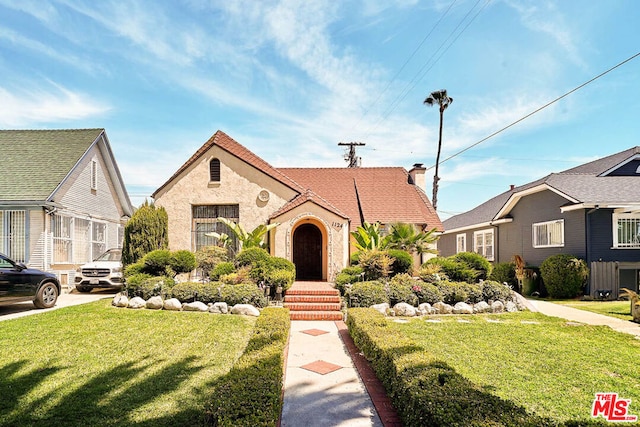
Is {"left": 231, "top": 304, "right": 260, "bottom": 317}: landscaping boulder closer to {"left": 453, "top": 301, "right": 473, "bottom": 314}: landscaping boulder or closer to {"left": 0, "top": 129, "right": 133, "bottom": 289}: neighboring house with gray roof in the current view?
{"left": 453, "top": 301, "right": 473, "bottom": 314}: landscaping boulder

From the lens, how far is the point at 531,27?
12.9m

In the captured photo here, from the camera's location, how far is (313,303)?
38.9 ft

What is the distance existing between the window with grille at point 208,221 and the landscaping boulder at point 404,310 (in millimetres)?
9001

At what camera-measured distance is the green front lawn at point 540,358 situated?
517 cm

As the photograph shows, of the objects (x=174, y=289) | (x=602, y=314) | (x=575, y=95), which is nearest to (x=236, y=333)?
(x=174, y=289)

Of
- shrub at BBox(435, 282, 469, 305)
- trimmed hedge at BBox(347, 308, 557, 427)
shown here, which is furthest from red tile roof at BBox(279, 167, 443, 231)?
trimmed hedge at BBox(347, 308, 557, 427)

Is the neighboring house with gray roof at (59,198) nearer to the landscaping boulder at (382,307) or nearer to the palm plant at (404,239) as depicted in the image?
the landscaping boulder at (382,307)

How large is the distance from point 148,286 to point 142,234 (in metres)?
3.92

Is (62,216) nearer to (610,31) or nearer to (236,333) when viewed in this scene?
(236,333)

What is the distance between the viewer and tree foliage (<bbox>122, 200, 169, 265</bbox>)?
1494 centimetres

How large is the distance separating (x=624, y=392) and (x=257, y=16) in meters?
12.3

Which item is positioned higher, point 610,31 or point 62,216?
point 610,31

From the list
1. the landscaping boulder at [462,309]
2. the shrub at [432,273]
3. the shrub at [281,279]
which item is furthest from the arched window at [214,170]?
the landscaping boulder at [462,309]

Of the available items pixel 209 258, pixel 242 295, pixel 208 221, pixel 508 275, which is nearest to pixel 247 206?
pixel 208 221
